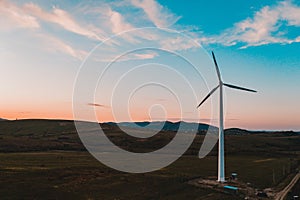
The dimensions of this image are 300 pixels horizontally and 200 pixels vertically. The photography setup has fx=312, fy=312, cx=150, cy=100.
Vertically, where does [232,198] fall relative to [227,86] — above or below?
below

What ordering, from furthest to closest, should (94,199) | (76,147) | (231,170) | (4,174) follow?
(76,147) → (231,170) → (4,174) → (94,199)

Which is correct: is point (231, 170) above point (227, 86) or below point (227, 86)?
below

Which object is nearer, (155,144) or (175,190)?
(175,190)

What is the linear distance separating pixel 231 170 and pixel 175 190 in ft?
118

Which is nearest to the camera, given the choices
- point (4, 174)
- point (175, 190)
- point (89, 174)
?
point (175, 190)

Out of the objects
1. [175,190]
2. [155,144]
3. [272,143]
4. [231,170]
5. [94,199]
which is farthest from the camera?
[272,143]

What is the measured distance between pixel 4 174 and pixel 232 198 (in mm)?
46431

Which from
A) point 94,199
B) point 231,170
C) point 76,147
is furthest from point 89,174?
point 76,147

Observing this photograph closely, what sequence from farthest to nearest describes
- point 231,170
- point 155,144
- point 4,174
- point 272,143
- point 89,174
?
point 272,143, point 155,144, point 231,170, point 89,174, point 4,174

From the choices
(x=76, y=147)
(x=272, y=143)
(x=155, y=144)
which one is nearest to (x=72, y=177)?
(x=76, y=147)

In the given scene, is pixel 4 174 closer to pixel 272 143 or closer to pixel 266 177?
pixel 266 177

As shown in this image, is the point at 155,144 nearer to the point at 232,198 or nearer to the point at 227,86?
the point at 227,86

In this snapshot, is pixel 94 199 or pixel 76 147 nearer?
pixel 94 199

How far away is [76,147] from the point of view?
15575 centimetres
